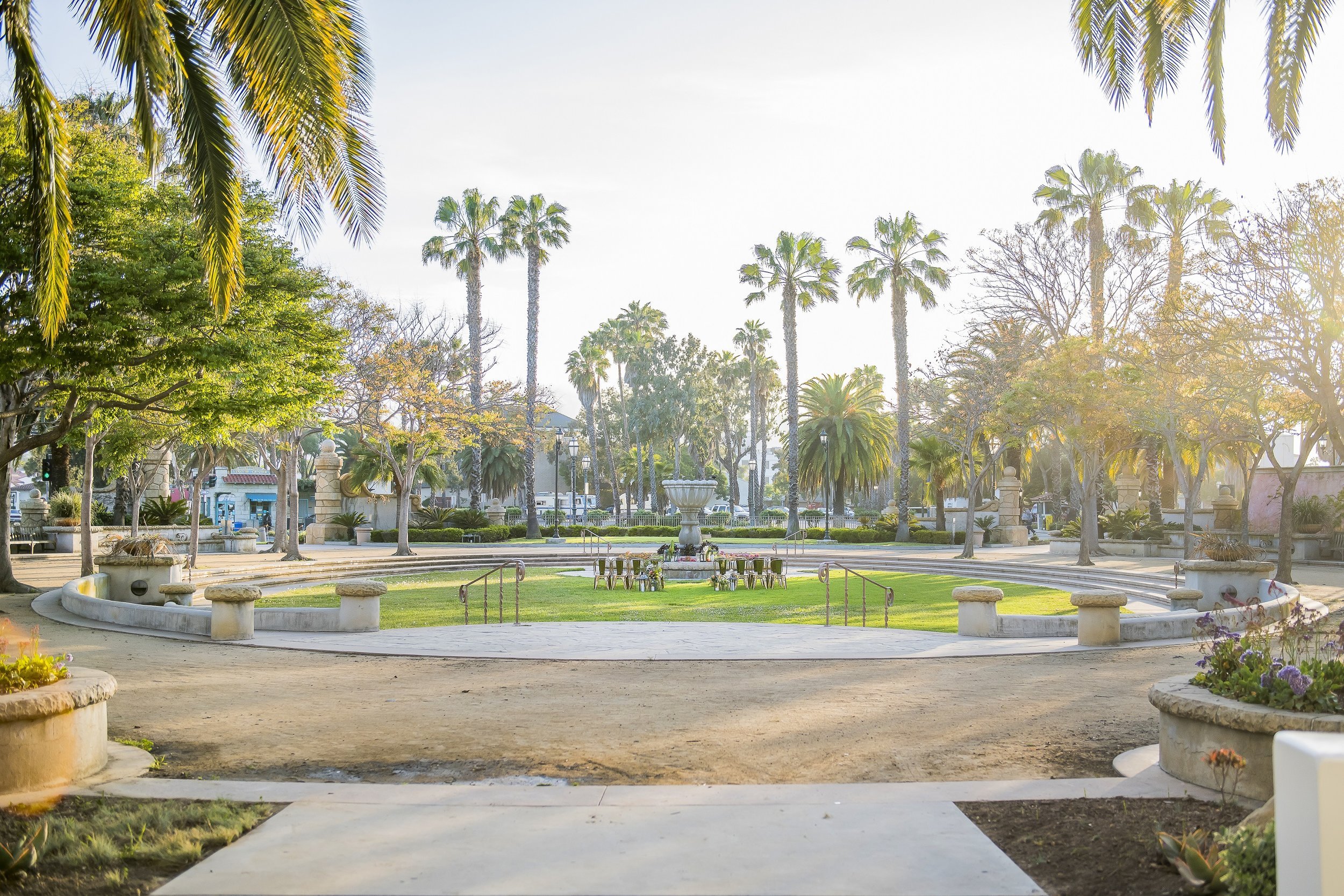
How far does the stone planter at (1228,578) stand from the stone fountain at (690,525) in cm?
1271

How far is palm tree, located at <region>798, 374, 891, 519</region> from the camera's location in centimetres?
5100

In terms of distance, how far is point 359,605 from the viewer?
1473 cm

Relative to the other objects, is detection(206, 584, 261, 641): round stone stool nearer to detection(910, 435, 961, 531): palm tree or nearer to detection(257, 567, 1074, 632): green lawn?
detection(257, 567, 1074, 632): green lawn

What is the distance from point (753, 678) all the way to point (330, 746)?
4.90 meters

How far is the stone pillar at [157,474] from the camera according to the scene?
109 ft

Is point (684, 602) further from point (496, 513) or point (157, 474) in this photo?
point (496, 513)

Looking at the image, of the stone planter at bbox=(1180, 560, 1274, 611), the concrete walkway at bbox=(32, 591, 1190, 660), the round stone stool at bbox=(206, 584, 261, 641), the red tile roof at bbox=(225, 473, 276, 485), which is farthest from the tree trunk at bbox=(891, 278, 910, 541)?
the red tile roof at bbox=(225, 473, 276, 485)

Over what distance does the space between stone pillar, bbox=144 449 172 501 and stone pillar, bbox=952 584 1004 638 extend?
2720cm

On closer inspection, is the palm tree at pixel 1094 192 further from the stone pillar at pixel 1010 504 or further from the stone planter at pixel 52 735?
the stone planter at pixel 52 735

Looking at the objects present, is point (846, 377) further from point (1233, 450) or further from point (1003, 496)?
point (1233, 450)

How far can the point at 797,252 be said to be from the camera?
45656 mm

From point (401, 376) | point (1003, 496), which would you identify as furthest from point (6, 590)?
point (1003, 496)

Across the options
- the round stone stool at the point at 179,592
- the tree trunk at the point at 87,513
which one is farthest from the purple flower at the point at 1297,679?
the tree trunk at the point at 87,513

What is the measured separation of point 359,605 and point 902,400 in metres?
34.9
